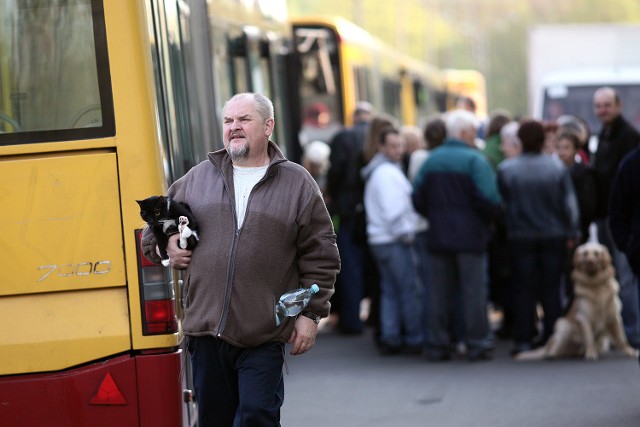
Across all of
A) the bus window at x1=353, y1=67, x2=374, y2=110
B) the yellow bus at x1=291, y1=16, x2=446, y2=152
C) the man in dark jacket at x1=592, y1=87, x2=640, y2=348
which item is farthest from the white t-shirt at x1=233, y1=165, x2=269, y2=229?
the bus window at x1=353, y1=67, x2=374, y2=110

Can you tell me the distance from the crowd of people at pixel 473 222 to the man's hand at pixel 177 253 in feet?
18.5

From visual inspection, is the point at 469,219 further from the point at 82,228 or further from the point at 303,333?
the point at 303,333

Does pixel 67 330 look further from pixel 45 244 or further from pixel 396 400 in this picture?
pixel 396 400

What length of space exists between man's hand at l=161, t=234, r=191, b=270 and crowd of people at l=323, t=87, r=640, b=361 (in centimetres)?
565

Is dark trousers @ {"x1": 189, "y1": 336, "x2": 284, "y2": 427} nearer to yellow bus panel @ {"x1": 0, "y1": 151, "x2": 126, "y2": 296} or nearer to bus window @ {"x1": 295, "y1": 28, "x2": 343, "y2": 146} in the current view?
yellow bus panel @ {"x1": 0, "y1": 151, "x2": 126, "y2": 296}

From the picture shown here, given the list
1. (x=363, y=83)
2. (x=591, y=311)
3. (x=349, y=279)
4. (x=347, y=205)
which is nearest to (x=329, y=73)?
(x=363, y=83)

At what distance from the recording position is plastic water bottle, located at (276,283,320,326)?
5.78m

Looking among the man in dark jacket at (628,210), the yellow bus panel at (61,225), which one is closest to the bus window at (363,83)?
the man in dark jacket at (628,210)

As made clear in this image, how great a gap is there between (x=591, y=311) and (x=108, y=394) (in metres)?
6.01

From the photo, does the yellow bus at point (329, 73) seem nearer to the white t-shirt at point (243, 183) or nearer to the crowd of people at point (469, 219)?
the crowd of people at point (469, 219)

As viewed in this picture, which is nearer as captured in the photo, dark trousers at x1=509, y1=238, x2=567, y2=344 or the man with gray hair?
the man with gray hair

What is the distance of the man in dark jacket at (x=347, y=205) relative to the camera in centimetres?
1327

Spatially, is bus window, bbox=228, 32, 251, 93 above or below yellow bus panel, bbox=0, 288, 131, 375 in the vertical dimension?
above

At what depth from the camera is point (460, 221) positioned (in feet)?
36.8
